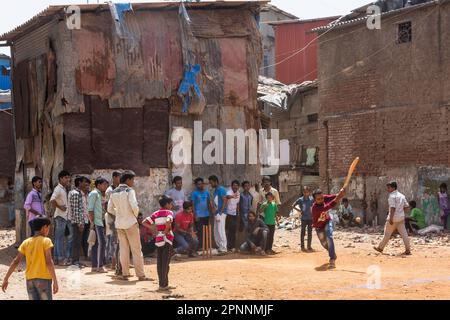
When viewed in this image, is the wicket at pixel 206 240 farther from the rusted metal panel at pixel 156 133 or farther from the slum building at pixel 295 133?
the slum building at pixel 295 133

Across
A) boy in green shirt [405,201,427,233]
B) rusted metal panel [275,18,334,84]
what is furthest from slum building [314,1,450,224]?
rusted metal panel [275,18,334,84]

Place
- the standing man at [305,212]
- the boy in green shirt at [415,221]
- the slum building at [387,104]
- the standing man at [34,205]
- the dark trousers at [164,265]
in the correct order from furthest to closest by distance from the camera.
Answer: the slum building at [387,104] → the boy in green shirt at [415,221] → the standing man at [305,212] → the standing man at [34,205] → the dark trousers at [164,265]

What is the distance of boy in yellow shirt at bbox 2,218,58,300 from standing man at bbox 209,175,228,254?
6982 millimetres

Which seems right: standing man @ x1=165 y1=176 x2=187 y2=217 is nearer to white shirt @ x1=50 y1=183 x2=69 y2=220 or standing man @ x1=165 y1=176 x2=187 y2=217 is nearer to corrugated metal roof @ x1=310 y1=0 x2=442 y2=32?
white shirt @ x1=50 y1=183 x2=69 y2=220

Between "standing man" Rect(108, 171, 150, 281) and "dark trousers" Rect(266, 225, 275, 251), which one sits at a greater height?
"standing man" Rect(108, 171, 150, 281)

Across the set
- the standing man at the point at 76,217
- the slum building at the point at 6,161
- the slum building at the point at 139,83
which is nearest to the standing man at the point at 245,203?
the slum building at the point at 139,83

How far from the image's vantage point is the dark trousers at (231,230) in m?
14.0

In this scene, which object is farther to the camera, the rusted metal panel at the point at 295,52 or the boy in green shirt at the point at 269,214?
the rusted metal panel at the point at 295,52

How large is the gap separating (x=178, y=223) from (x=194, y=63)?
3356 mm

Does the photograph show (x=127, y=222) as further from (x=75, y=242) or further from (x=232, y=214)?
(x=232, y=214)

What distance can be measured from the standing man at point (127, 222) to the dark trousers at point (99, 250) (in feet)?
3.72

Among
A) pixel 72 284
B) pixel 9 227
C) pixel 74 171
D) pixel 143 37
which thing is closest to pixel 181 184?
pixel 74 171

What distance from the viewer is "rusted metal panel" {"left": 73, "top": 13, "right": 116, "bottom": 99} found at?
13336 mm

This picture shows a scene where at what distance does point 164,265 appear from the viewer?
29.6 ft
